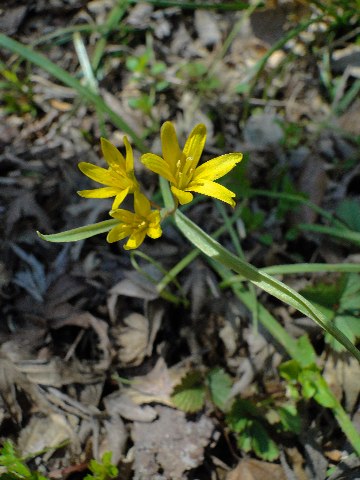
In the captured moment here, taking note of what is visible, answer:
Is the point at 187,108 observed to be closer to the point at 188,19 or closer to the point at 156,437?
the point at 188,19

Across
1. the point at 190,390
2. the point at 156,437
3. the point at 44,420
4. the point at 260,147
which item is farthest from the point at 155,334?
the point at 260,147

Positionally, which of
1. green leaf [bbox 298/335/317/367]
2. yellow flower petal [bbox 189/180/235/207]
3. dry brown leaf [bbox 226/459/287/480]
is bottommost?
dry brown leaf [bbox 226/459/287/480]

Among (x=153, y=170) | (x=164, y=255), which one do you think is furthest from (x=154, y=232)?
(x=164, y=255)

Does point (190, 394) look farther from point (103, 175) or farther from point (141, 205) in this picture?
point (103, 175)

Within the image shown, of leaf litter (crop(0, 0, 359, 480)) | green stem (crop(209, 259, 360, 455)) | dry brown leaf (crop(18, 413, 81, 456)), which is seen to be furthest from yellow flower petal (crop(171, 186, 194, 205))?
dry brown leaf (crop(18, 413, 81, 456))

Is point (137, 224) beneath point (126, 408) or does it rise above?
above

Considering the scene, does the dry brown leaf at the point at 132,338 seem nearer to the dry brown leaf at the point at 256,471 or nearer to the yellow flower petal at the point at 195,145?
the dry brown leaf at the point at 256,471

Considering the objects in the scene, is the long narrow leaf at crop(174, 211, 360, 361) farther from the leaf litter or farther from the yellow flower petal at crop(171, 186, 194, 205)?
the leaf litter
